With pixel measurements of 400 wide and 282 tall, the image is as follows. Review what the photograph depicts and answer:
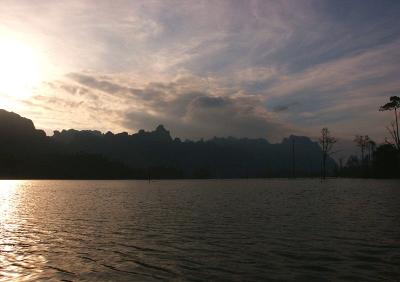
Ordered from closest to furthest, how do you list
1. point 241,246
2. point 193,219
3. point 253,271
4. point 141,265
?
point 253,271, point 141,265, point 241,246, point 193,219

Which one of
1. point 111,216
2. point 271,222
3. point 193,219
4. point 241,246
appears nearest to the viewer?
point 241,246

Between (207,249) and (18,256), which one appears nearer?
(18,256)

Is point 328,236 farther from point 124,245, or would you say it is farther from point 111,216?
point 111,216

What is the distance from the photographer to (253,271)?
14195 millimetres

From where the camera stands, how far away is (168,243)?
67.6 ft

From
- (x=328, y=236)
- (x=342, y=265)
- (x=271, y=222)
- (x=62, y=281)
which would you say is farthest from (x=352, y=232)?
(x=62, y=281)

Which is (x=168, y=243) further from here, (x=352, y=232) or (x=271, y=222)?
(x=352, y=232)

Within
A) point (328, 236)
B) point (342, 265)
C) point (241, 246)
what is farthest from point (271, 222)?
point (342, 265)

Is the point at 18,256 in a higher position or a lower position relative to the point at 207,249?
lower

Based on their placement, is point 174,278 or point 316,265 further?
point 316,265

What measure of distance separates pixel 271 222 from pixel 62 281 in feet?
65.4

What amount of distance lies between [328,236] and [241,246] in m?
7.05

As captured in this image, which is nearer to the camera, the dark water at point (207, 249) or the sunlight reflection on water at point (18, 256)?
the dark water at point (207, 249)

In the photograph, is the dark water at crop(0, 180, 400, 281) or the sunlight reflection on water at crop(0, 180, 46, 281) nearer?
the dark water at crop(0, 180, 400, 281)
